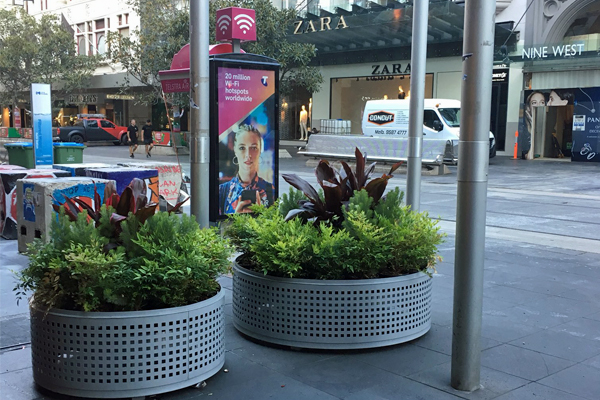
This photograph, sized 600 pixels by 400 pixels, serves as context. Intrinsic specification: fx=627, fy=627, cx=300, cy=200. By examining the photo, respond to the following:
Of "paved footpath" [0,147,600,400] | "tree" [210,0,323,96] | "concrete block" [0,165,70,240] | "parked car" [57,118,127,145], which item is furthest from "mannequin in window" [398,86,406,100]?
"concrete block" [0,165,70,240]

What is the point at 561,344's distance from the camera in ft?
16.0

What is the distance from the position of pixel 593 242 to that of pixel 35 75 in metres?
41.1

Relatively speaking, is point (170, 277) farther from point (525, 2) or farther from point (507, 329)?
point (525, 2)

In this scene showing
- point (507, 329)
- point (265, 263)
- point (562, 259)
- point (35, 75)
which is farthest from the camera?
point (35, 75)

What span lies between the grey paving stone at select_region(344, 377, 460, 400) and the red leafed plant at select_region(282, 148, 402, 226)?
1.48 meters

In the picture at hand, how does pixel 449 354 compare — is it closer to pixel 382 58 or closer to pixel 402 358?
pixel 402 358

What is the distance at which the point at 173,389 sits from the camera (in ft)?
12.6

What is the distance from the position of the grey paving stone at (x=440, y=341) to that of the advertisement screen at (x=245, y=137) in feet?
14.0

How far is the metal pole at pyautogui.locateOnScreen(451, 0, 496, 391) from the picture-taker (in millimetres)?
3846

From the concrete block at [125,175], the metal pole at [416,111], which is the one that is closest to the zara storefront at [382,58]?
the metal pole at [416,111]

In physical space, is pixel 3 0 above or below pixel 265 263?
above

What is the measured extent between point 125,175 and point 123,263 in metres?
5.36

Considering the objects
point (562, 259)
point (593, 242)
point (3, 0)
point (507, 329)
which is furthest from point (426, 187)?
point (3, 0)

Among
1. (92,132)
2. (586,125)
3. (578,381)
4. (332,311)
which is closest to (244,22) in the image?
(332,311)
